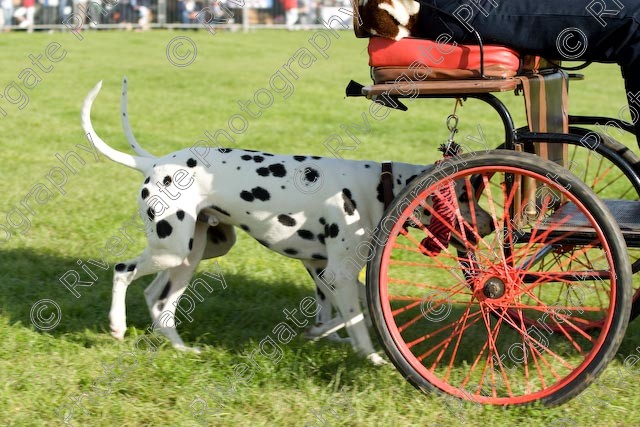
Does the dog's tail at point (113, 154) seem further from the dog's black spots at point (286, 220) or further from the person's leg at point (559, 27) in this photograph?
the person's leg at point (559, 27)

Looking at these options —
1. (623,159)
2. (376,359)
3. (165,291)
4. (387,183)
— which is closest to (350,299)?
(376,359)

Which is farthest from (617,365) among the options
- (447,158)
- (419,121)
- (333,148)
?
(419,121)

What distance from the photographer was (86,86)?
46.5 ft

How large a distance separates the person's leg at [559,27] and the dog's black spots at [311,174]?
38.8 inches

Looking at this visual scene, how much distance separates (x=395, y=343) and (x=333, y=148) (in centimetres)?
602

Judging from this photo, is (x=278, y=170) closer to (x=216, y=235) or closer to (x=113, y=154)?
(x=216, y=235)

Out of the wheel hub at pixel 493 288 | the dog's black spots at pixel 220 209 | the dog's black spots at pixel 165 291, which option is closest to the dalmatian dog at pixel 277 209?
the dog's black spots at pixel 220 209

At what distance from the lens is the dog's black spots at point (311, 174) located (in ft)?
14.0

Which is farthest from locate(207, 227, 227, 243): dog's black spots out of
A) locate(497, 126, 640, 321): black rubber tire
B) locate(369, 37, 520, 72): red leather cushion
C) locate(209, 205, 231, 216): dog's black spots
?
locate(497, 126, 640, 321): black rubber tire

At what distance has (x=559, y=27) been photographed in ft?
11.7

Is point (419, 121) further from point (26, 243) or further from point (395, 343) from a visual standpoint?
point (395, 343)

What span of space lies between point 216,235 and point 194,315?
49 centimetres

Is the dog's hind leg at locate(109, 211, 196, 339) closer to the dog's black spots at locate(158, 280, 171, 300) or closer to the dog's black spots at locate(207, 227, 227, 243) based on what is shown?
the dog's black spots at locate(158, 280, 171, 300)

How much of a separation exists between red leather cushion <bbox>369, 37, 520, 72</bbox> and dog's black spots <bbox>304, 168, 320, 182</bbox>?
2.41 ft
